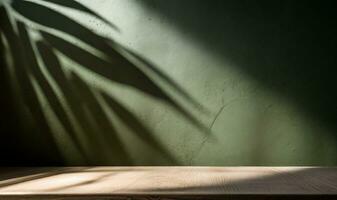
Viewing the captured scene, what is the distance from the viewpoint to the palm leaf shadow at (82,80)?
6.76ft

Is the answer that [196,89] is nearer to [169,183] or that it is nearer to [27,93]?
[169,183]

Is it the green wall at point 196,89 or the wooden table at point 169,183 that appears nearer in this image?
the wooden table at point 169,183

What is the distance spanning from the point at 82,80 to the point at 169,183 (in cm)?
90

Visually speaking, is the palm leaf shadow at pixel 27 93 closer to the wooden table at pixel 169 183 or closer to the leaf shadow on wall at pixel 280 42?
the wooden table at pixel 169 183

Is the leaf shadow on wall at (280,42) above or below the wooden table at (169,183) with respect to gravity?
above

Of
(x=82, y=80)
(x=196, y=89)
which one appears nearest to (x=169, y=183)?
(x=196, y=89)

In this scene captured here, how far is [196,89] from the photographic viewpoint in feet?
6.72

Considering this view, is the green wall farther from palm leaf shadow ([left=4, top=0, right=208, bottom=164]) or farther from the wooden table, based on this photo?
the wooden table

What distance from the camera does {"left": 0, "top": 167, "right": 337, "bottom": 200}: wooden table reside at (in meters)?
1.23

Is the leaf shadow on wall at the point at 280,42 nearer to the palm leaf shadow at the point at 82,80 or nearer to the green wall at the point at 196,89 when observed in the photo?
the green wall at the point at 196,89

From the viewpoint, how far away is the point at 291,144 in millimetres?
2010

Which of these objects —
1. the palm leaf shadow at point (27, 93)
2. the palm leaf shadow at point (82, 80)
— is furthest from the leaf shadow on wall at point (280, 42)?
the palm leaf shadow at point (27, 93)

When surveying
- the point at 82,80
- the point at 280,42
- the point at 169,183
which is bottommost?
the point at 169,183

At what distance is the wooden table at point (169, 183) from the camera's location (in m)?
1.23
